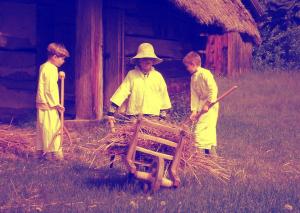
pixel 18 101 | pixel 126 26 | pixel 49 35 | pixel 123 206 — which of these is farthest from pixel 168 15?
pixel 123 206

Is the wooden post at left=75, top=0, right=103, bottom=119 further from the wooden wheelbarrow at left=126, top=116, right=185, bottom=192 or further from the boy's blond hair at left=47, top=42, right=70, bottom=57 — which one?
the wooden wheelbarrow at left=126, top=116, right=185, bottom=192

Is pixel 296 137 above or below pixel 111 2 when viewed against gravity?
below

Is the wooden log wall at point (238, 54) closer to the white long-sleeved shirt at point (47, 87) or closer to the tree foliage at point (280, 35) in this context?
the tree foliage at point (280, 35)

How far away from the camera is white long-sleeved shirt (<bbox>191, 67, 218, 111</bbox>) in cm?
670

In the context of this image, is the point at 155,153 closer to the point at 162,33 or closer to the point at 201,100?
the point at 201,100

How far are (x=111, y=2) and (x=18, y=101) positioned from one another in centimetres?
234

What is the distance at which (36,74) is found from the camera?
9.17 metres

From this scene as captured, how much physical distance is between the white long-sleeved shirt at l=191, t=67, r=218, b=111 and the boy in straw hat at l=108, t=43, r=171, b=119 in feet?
2.36

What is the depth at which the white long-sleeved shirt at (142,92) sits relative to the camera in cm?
605

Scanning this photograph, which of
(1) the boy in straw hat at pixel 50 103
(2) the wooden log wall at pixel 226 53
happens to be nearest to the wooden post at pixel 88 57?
(1) the boy in straw hat at pixel 50 103

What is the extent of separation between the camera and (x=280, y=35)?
2283cm

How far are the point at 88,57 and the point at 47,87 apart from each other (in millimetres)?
1924

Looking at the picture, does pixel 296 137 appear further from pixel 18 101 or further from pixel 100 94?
pixel 18 101

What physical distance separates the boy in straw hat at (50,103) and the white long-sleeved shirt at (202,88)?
5.81 ft
